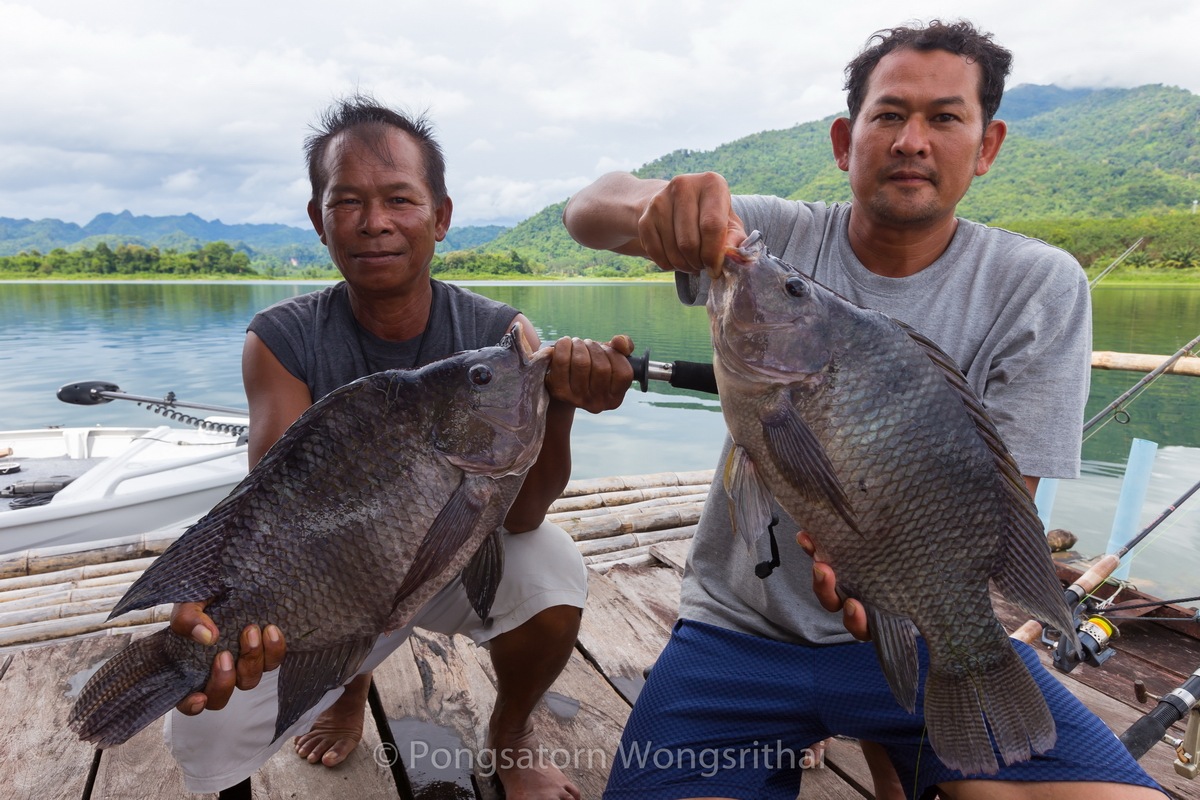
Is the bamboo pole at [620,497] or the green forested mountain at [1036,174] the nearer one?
the bamboo pole at [620,497]

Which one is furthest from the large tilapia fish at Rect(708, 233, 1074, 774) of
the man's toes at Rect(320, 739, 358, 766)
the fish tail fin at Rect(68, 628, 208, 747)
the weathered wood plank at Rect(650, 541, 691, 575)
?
the weathered wood plank at Rect(650, 541, 691, 575)

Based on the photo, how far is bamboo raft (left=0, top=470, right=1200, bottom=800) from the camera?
2.22 meters

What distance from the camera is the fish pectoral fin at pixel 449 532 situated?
1.54m

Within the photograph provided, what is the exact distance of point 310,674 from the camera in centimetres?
162

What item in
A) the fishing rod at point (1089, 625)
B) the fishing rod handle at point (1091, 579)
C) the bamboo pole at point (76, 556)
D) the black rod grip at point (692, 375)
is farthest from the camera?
the bamboo pole at point (76, 556)

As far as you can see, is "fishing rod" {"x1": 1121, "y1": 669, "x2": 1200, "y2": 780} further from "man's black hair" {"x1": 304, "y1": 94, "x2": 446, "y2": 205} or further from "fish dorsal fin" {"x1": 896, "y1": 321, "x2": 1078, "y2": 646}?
"man's black hair" {"x1": 304, "y1": 94, "x2": 446, "y2": 205}

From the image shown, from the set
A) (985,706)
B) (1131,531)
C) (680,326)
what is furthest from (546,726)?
(680,326)

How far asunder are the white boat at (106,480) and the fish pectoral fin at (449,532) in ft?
20.0

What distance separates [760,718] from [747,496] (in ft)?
2.63

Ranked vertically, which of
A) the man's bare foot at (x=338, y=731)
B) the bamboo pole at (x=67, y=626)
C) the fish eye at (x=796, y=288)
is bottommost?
the bamboo pole at (x=67, y=626)

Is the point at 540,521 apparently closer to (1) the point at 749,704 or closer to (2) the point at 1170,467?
(1) the point at 749,704

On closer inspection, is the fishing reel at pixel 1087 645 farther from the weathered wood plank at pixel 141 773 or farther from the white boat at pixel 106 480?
the white boat at pixel 106 480

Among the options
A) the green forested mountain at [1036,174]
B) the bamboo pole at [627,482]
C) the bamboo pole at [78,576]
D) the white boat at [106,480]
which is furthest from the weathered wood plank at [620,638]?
the green forested mountain at [1036,174]

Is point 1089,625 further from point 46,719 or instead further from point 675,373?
point 46,719
